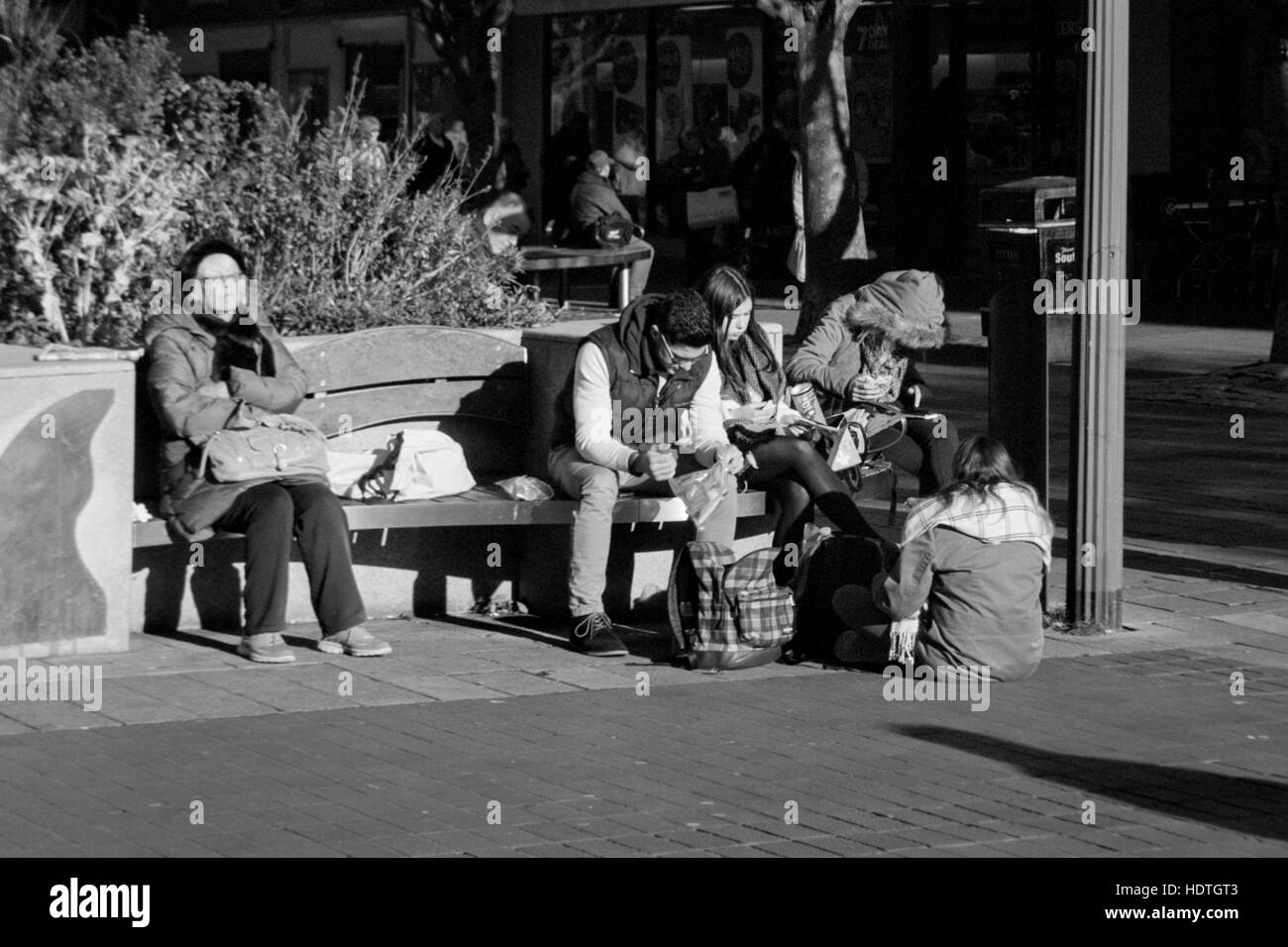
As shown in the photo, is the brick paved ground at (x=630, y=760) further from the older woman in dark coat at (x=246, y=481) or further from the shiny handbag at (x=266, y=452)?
the shiny handbag at (x=266, y=452)

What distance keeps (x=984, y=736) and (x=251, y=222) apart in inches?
170

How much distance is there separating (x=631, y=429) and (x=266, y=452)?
1.42 metres

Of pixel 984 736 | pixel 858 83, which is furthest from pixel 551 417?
pixel 858 83

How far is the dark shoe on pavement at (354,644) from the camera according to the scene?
23.3ft

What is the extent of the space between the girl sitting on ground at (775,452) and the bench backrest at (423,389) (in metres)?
0.82

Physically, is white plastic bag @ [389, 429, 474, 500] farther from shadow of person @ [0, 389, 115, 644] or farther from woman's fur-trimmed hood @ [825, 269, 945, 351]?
woman's fur-trimmed hood @ [825, 269, 945, 351]

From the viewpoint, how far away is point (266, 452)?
7105 millimetres

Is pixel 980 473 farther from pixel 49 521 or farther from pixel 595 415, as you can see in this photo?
pixel 49 521

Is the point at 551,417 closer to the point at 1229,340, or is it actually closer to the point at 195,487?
the point at 195,487

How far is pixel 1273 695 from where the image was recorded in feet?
22.4

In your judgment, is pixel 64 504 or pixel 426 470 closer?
pixel 64 504

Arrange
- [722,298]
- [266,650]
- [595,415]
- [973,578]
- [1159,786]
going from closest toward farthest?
[1159,786] < [973,578] < [266,650] < [595,415] < [722,298]

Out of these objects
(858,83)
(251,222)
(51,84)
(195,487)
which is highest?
(858,83)

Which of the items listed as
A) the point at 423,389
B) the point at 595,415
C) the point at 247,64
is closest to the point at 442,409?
the point at 423,389
